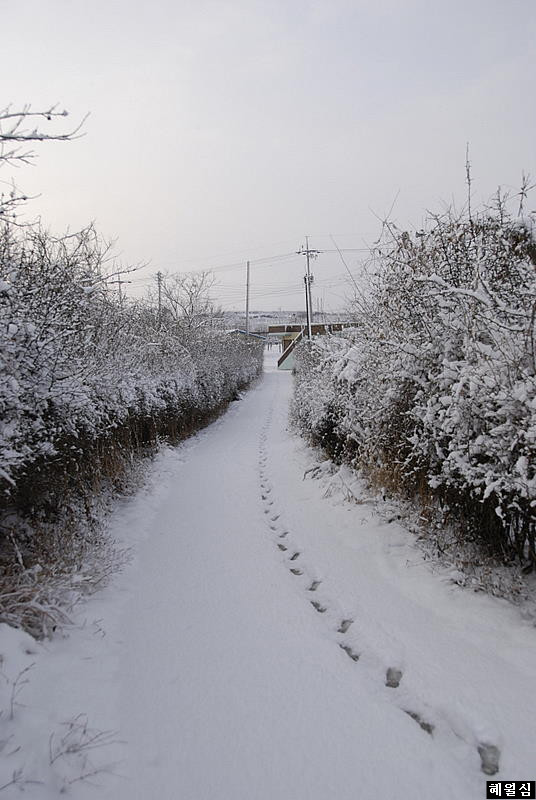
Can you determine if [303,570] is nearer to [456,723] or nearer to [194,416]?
[456,723]

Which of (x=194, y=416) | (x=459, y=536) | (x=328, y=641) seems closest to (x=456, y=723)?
(x=328, y=641)

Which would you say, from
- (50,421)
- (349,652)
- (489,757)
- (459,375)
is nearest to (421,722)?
(489,757)

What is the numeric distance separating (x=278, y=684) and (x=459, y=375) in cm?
252

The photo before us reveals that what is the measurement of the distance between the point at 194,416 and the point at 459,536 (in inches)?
436

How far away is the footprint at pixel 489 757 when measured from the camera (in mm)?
2162

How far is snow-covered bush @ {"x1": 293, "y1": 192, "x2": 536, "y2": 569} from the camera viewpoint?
3.18m

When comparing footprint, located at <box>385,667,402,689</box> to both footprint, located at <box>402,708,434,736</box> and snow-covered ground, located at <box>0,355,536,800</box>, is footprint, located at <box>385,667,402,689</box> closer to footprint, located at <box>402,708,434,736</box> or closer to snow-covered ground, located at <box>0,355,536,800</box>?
snow-covered ground, located at <box>0,355,536,800</box>

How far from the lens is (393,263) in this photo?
5.85m

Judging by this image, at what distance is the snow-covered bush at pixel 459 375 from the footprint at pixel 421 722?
1.33 m

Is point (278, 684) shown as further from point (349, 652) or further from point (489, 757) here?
point (489, 757)

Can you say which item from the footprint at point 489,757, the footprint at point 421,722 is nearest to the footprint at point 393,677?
the footprint at point 421,722

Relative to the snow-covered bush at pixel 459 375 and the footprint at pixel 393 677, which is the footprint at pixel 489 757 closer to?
the footprint at pixel 393 677

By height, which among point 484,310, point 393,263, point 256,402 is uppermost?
point 393,263

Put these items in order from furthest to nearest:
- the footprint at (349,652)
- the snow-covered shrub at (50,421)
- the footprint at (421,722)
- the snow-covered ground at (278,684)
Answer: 1. the snow-covered shrub at (50,421)
2. the footprint at (349,652)
3. the footprint at (421,722)
4. the snow-covered ground at (278,684)
